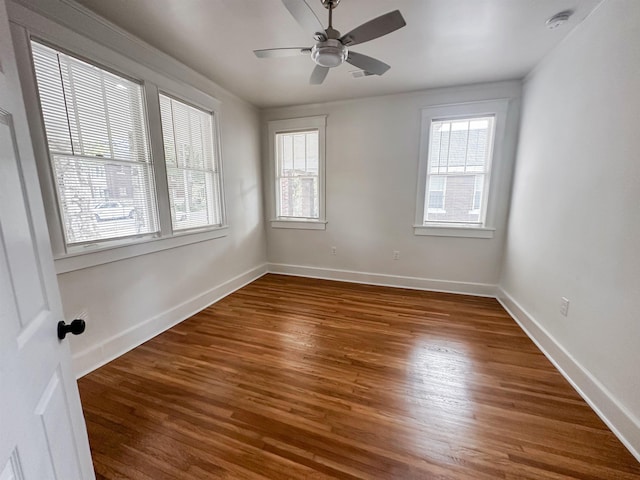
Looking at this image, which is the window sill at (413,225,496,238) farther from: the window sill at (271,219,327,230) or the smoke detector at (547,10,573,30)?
the smoke detector at (547,10,573,30)

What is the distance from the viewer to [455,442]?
4.63ft

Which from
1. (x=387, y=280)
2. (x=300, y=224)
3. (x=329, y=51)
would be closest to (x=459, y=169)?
(x=387, y=280)

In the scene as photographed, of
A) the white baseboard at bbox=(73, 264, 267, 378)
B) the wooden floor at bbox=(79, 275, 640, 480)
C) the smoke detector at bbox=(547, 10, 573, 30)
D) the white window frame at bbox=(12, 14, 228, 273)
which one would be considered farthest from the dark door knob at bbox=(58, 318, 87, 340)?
the smoke detector at bbox=(547, 10, 573, 30)

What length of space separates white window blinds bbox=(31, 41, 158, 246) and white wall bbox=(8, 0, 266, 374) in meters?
0.24

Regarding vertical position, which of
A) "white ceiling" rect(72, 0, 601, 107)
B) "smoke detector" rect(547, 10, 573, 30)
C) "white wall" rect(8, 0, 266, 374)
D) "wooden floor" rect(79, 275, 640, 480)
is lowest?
"wooden floor" rect(79, 275, 640, 480)

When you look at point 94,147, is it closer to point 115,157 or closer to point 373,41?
point 115,157

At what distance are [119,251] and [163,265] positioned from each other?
46 cm

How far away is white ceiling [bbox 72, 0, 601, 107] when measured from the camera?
1793 mm

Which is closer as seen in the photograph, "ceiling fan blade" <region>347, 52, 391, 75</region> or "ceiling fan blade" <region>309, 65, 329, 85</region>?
"ceiling fan blade" <region>347, 52, 391, 75</region>

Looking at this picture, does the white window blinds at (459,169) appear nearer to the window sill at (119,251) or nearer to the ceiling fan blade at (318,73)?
the ceiling fan blade at (318,73)

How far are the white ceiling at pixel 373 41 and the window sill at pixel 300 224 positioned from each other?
1840 mm

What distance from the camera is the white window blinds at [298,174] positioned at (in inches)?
154

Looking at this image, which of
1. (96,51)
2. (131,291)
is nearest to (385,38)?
(96,51)

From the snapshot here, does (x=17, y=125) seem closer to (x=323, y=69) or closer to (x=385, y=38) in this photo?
(x=323, y=69)
